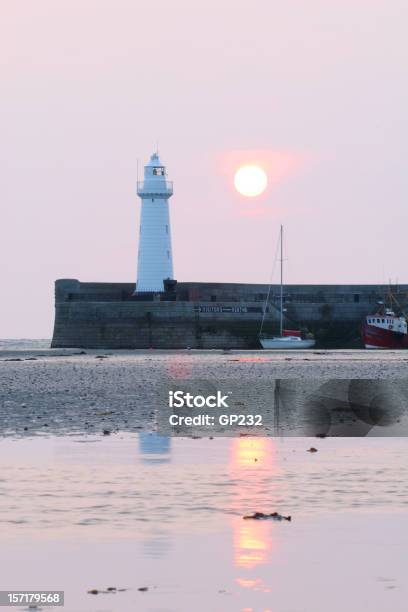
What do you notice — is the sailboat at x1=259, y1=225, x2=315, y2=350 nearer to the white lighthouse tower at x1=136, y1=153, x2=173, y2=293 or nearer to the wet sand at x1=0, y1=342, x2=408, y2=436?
the white lighthouse tower at x1=136, y1=153, x2=173, y2=293

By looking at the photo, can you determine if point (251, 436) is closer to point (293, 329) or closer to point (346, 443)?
point (346, 443)

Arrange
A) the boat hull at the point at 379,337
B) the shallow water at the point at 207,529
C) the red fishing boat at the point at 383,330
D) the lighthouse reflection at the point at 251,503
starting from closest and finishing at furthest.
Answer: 1. the shallow water at the point at 207,529
2. the lighthouse reflection at the point at 251,503
3. the red fishing boat at the point at 383,330
4. the boat hull at the point at 379,337

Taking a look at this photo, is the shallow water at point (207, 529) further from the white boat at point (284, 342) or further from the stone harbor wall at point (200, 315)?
the white boat at point (284, 342)

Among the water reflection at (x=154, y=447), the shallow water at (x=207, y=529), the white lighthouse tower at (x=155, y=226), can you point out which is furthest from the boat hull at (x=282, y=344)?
the shallow water at (x=207, y=529)

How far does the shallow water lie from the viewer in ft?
38.1

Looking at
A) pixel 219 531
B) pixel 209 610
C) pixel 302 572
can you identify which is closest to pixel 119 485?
pixel 219 531

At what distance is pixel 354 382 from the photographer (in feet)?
146

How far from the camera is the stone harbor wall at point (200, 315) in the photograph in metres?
105

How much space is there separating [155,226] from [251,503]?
8634cm

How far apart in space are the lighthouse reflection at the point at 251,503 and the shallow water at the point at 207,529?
0.03 m

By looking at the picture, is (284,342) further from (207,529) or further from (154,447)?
(207,529)

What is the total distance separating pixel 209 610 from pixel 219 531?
11.1 ft

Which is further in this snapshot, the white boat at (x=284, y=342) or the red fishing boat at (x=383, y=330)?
the red fishing boat at (x=383, y=330)

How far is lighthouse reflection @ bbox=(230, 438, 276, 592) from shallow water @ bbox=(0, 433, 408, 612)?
26 millimetres
